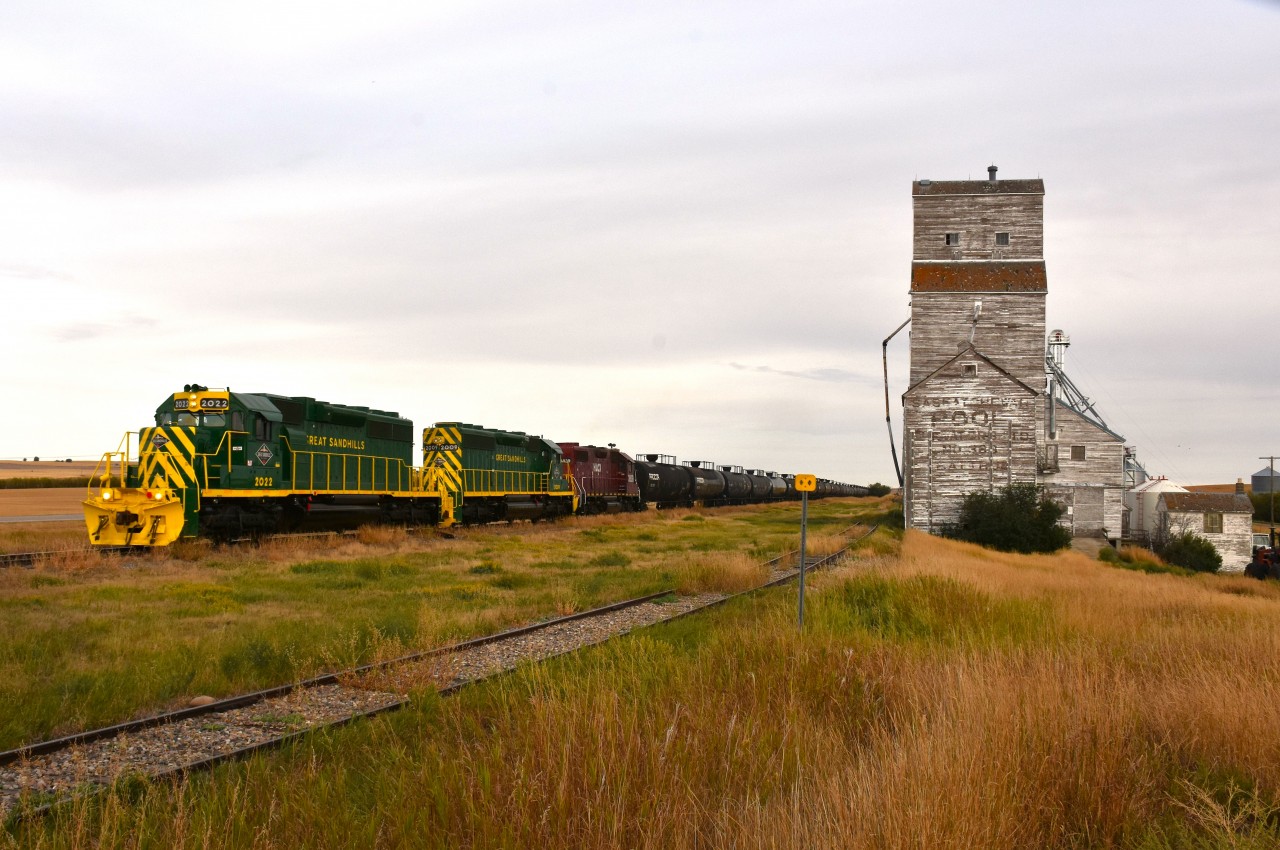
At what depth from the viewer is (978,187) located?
41188 mm

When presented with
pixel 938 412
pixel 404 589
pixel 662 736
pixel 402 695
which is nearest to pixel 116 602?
pixel 404 589

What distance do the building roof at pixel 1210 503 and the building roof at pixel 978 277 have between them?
64.8 feet

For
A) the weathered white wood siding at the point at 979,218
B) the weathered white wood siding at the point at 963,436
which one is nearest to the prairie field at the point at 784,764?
the weathered white wood siding at the point at 963,436

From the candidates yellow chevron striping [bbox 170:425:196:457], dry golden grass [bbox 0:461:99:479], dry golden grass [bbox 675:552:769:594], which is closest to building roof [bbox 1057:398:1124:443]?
dry golden grass [bbox 675:552:769:594]

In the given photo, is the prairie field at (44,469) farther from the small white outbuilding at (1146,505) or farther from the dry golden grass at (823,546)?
the small white outbuilding at (1146,505)

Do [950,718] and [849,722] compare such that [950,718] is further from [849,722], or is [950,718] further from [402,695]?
[402,695]

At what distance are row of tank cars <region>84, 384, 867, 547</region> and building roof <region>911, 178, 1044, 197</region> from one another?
785 inches

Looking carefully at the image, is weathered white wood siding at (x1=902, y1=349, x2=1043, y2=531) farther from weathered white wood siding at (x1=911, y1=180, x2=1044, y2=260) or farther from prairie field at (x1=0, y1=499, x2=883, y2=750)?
prairie field at (x1=0, y1=499, x2=883, y2=750)

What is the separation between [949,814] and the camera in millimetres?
4117

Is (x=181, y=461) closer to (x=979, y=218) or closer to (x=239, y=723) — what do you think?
(x=239, y=723)

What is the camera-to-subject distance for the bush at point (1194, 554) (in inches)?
1887

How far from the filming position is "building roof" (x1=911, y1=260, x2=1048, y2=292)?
1560 inches

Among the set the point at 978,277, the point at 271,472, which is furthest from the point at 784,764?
the point at 978,277

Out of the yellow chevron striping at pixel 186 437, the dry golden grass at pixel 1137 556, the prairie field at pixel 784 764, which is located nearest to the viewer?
the prairie field at pixel 784 764
